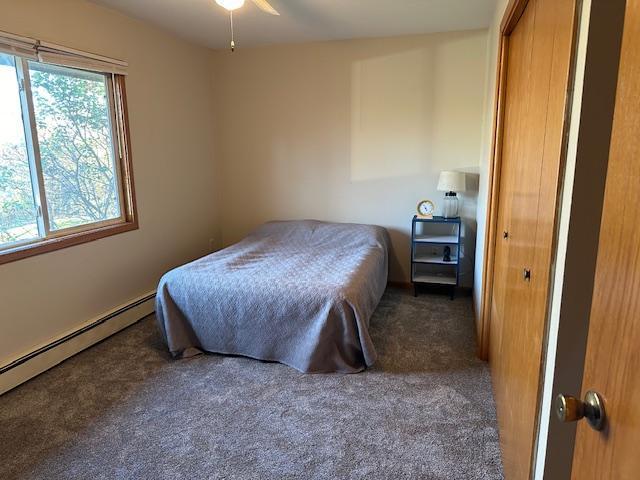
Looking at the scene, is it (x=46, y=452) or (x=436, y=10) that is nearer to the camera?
(x=46, y=452)

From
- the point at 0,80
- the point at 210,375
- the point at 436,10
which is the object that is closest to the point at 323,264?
the point at 210,375

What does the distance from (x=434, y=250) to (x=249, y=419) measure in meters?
2.54

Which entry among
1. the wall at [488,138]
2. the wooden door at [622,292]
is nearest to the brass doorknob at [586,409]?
the wooden door at [622,292]

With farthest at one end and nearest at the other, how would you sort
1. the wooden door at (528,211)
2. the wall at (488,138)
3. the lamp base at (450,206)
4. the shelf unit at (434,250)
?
the lamp base at (450,206) → the shelf unit at (434,250) → the wall at (488,138) → the wooden door at (528,211)

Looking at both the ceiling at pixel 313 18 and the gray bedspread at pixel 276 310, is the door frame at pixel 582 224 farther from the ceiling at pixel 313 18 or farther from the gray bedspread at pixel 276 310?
the ceiling at pixel 313 18

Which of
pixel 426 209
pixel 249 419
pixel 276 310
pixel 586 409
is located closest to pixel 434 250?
pixel 426 209

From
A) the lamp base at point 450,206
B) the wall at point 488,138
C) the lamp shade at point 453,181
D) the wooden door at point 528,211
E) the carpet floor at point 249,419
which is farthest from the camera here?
the lamp base at point 450,206

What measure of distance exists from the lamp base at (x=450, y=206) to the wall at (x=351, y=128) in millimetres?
75

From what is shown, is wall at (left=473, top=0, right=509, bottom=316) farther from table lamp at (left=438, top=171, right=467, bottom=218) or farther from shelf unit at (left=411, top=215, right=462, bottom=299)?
shelf unit at (left=411, top=215, right=462, bottom=299)

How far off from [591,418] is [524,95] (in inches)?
59.4

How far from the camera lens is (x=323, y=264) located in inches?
129

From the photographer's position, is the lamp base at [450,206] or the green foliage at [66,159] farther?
the lamp base at [450,206]

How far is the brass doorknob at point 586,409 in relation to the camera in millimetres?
682

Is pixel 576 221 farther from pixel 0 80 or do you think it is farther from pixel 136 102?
pixel 136 102
